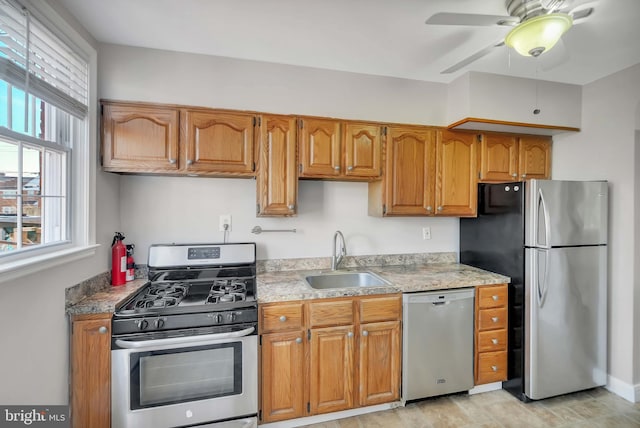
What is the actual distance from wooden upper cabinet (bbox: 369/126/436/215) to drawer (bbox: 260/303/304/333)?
1.08 meters

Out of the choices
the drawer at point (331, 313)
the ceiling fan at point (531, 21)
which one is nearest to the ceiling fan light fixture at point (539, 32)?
the ceiling fan at point (531, 21)

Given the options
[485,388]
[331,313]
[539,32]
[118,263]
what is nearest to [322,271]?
[331,313]

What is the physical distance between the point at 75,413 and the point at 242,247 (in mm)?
1295

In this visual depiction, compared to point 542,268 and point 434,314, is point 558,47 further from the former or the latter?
point 434,314

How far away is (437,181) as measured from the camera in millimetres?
2410

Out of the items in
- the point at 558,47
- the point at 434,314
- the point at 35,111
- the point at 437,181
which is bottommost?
the point at 434,314

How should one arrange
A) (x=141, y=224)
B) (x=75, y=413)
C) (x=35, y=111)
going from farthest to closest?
(x=141, y=224) < (x=75, y=413) < (x=35, y=111)

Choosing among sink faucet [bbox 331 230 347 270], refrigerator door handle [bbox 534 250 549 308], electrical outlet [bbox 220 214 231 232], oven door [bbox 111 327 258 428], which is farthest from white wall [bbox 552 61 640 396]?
electrical outlet [bbox 220 214 231 232]

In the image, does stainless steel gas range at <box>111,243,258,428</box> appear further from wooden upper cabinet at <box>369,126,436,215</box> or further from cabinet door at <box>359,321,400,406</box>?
wooden upper cabinet at <box>369,126,436,215</box>

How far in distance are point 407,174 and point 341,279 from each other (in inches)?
41.3

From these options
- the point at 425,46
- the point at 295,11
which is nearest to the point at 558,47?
the point at 425,46

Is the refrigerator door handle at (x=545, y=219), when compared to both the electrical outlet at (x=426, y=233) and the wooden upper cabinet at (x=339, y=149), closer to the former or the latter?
the electrical outlet at (x=426, y=233)

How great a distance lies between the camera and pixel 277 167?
2076 mm

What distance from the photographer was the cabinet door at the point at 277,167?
2.06m
